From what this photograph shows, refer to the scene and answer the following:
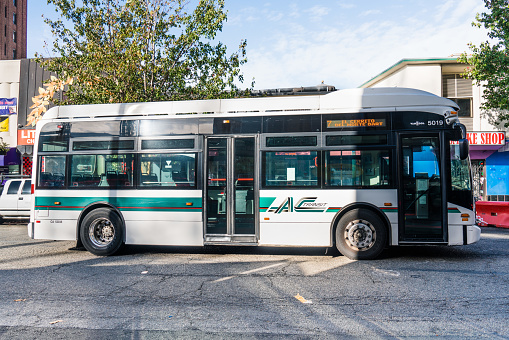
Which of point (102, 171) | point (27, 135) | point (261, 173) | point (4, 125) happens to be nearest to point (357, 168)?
point (261, 173)

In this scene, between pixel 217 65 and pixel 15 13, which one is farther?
pixel 15 13

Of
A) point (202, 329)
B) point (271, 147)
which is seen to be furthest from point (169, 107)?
point (202, 329)

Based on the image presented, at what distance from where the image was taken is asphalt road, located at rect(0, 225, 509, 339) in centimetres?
438

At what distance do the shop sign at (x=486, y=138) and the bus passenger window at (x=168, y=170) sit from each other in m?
17.2

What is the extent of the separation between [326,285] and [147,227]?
13.8 feet

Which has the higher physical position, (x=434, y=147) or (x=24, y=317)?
(x=434, y=147)

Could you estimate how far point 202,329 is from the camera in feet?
14.3

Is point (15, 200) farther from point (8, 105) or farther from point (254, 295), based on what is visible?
point (8, 105)

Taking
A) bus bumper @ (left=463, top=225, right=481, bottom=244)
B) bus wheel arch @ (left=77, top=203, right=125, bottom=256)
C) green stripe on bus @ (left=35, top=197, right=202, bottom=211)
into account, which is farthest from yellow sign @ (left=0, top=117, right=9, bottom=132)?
bus bumper @ (left=463, top=225, right=481, bottom=244)

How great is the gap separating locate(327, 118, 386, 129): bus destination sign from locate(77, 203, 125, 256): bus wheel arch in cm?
491

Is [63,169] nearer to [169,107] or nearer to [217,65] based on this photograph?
[169,107]

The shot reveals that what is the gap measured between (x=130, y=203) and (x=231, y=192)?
7.27ft

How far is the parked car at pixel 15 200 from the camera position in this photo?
50.9 ft

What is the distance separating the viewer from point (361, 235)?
794 cm
